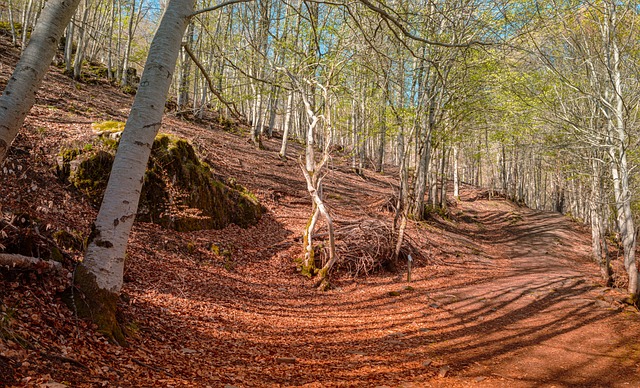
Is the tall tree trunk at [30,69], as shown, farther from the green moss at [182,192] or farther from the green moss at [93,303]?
the green moss at [182,192]

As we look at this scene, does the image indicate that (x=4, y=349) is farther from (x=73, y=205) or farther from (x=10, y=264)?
(x=73, y=205)

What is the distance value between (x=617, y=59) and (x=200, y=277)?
35.3ft

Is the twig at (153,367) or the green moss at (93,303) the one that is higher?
the green moss at (93,303)

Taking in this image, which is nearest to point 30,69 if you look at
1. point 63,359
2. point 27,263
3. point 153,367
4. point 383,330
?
point 27,263

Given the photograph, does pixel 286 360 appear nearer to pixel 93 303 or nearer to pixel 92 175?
pixel 93 303

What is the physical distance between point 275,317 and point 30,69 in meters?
4.94

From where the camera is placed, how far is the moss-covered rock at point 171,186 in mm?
7492

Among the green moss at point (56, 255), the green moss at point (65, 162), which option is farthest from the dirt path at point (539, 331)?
the green moss at point (65, 162)

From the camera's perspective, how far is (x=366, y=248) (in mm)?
10219

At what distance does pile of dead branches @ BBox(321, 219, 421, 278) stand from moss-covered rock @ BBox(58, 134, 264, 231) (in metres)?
3.06

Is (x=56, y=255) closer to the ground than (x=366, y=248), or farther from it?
farther from it

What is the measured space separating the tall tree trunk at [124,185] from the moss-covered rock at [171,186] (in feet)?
14.8

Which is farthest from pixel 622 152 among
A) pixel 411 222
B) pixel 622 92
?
pixel 411 222

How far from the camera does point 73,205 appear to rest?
691 centimetres
